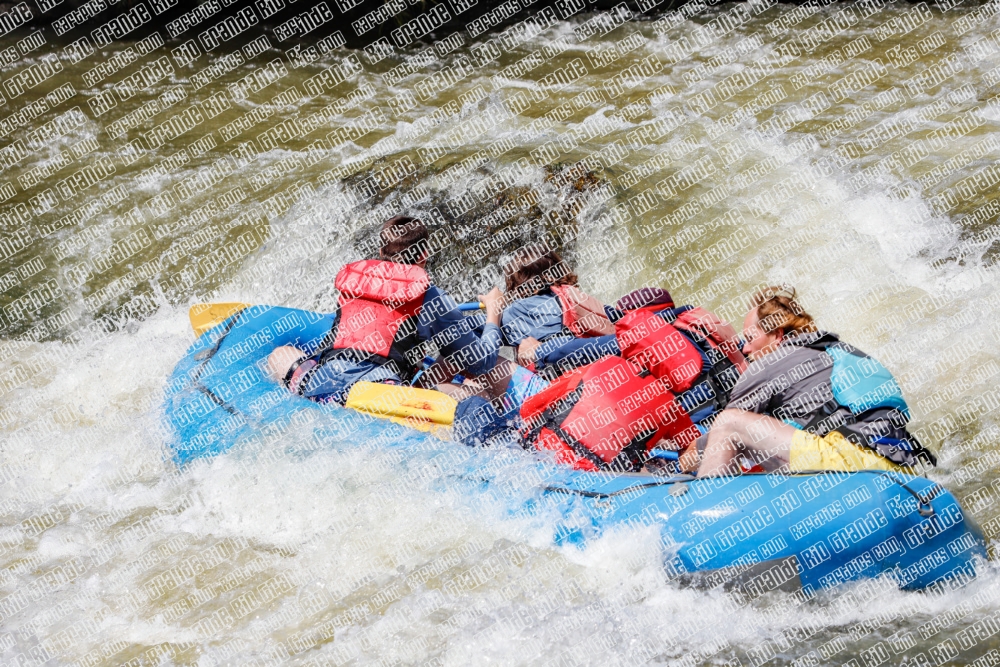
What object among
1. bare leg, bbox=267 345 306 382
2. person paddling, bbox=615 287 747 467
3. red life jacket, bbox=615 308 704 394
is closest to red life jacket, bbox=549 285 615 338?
person paddling, bbox=615 287 747 467

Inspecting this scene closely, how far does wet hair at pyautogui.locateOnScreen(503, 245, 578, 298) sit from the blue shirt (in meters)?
0.28

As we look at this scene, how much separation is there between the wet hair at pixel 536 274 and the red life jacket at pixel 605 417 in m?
0.78

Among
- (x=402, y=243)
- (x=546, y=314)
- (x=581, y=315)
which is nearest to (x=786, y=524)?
(x=581, y=315)

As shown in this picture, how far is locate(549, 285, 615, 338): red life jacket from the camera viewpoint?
4.59 m

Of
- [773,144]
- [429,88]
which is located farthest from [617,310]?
[429,88]

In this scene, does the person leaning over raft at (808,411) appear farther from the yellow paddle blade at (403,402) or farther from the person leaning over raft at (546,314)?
the yellow paddle blade at (403,402)

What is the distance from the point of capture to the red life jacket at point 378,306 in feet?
15.0

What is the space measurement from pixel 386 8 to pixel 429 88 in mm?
1818

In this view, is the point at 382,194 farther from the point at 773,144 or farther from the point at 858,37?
the point at 858,37

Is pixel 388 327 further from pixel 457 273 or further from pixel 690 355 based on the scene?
pixel 457 273

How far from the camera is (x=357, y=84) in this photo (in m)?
8.98

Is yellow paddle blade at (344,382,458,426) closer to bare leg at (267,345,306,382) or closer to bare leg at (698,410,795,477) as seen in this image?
bare leg at (267,345,306,382)

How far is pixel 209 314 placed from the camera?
5434 millimetres

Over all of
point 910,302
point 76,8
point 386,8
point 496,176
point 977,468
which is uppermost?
point 76,8
